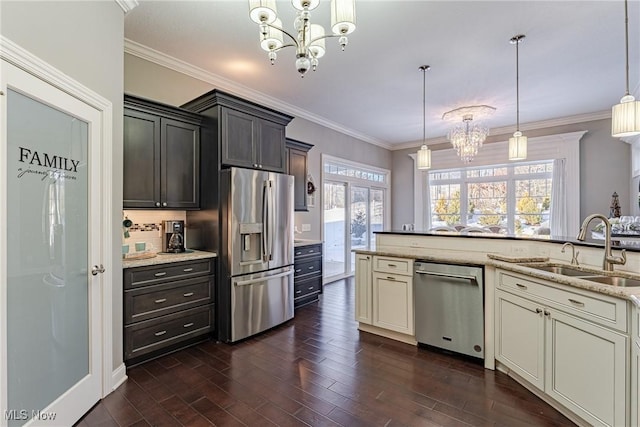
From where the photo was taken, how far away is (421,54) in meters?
3.38

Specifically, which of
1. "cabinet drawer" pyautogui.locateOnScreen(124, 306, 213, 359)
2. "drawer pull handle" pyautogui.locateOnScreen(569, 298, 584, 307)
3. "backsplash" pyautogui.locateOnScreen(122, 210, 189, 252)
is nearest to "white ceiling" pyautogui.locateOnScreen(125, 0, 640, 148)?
"backsplash" pyautogui.locateOnScreen(122, 210, 189, 252)

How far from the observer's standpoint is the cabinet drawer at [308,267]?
438cm

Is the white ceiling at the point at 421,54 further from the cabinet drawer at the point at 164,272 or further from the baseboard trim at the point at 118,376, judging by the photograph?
the baseboard trim at the point at 118,376

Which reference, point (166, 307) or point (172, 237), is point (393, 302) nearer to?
point (166, 307)

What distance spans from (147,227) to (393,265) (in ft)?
8.80

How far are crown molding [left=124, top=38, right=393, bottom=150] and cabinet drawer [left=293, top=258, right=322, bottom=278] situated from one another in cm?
247

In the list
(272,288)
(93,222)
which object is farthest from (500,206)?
(93,222)

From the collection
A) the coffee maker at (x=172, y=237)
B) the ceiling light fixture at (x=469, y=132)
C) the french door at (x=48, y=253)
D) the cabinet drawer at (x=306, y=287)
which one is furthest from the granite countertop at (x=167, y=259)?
the ceiling light fixture at (x=469, y=132)

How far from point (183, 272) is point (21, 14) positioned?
84.8 inches

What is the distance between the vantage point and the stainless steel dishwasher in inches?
107

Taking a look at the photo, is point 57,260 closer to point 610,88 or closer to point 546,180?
point 610,88

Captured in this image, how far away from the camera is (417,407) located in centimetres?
212

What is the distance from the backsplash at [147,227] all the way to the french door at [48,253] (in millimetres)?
1073

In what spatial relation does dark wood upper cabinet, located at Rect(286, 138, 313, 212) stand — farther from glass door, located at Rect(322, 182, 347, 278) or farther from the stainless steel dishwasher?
the stainless steel dishwasher
